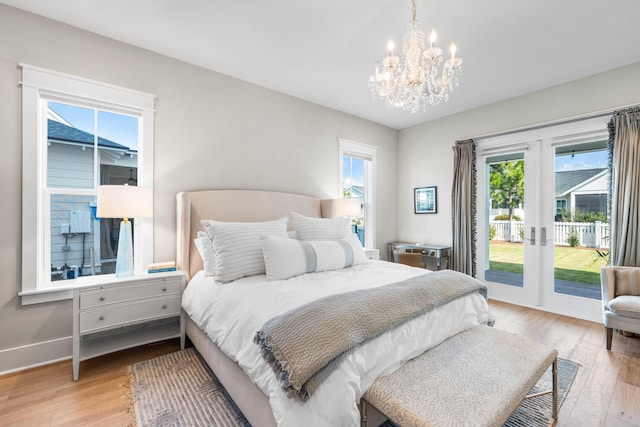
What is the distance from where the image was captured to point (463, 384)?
1.26 meters

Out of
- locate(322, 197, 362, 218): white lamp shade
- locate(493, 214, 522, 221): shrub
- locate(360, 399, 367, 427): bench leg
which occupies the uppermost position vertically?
locate(322, 197, 362, 218): white lamp shade

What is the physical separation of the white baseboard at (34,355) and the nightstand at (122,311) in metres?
0.16

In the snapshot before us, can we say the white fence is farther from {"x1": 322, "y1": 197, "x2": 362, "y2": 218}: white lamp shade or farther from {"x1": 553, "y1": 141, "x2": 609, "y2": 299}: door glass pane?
{"x1": 322, "y1": 197, "x2": 362, "y2": 218}: white lamp shade

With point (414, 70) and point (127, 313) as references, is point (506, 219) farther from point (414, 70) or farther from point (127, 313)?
point (127, 313)

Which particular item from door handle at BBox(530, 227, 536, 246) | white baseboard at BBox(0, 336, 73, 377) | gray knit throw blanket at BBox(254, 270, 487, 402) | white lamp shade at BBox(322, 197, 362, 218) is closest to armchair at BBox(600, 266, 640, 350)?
door handle at BBox(530, 227, 536, 246)

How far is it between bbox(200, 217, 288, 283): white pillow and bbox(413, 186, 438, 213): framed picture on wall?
3.14m

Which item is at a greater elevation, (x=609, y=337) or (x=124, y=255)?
(x=124, y=255)

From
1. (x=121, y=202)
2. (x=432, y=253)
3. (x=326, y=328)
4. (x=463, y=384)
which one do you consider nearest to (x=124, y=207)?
(x=121, y=202)

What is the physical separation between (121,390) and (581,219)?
477 centimetres

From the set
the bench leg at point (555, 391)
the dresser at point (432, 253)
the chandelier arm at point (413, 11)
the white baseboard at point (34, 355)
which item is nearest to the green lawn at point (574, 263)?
the dresser at point (432, 253)

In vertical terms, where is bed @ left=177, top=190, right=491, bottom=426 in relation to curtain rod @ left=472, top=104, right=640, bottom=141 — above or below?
below

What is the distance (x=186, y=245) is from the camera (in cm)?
263

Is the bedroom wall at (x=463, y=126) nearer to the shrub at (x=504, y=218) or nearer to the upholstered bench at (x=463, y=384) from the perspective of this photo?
the shrub at (x=504, y=218)

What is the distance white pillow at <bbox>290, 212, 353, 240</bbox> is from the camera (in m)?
2.82
